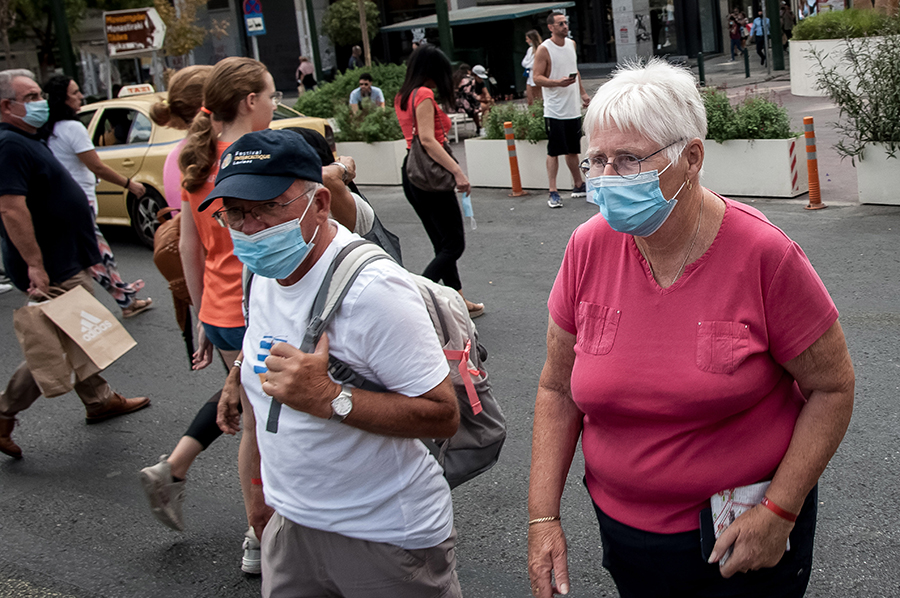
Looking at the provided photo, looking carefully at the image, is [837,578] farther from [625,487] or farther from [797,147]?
[797,147]

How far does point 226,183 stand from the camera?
2369mm

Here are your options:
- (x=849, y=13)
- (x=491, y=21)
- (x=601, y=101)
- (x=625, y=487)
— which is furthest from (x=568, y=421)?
(x=491, y=21)

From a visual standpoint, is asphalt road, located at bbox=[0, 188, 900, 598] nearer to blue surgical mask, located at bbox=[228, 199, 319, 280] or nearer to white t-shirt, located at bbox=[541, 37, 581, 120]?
blue surgical mask, located at bbox=[228, 199, 319, 280]

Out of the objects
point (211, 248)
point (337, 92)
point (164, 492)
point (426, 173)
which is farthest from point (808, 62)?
point (164, 492)

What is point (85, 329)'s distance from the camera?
5324 mm

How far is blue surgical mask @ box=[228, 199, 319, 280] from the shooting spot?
2.36 metres

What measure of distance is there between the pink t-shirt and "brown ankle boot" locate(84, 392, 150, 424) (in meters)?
4.52

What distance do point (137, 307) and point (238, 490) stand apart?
4.12 meters


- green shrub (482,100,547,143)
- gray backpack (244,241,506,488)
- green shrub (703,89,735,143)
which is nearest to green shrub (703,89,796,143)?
green shrub (703,89,735,143)

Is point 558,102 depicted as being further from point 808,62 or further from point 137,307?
point 808,62

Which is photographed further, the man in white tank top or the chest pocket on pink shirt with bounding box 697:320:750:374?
the man in white tank top

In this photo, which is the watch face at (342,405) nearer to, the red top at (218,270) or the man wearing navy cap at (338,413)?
the man wearing navy cap at (338,413)

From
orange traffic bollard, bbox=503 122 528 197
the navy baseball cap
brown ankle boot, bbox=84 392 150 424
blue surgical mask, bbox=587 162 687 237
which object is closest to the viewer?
blue surgical mask, bbox=587 162 687 237

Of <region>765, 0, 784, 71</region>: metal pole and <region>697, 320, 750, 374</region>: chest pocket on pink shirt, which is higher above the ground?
<region>765, 0, 784, 71</region>: metal pole
